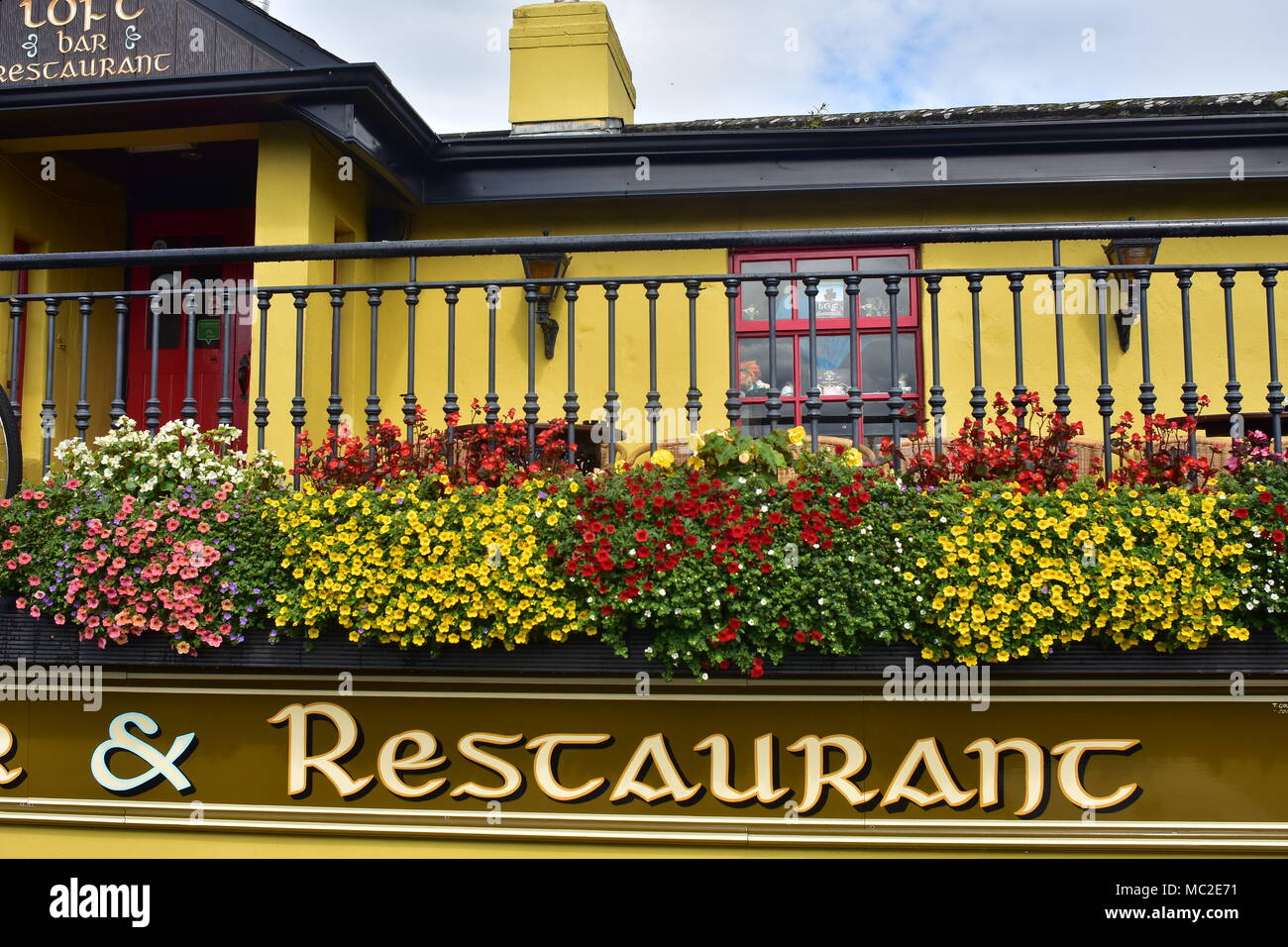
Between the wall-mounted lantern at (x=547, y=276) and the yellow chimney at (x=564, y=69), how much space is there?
1.32 metres

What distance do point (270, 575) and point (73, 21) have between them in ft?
17.3

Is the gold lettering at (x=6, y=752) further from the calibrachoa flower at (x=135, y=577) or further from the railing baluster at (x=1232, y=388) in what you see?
the railing baluster at (x=1232, y=388)

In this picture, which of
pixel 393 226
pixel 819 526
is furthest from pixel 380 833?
pixel 393 226

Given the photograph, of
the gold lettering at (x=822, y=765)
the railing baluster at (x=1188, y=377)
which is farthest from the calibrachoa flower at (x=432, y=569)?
the railing baluster at (x=1188, y=377)

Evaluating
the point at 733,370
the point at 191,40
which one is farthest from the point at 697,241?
the point at 191,40

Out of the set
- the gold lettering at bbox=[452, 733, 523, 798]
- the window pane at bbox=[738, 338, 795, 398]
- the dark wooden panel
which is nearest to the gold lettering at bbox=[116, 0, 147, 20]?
the dark wooden panel

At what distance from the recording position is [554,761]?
2.95 metres

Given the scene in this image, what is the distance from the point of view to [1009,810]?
9.39ft

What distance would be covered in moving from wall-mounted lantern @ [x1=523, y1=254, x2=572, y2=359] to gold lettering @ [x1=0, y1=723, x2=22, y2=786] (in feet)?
12.1

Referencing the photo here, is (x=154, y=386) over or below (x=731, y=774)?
over

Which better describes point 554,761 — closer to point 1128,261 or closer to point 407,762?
point 407,762

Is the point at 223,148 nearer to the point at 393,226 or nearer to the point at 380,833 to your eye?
the point at 393,226

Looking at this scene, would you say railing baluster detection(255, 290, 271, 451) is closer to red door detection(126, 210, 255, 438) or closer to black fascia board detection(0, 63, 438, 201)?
black fascia board detection(0, 63, 438, 201)

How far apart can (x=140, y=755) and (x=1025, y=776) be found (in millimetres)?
2956
